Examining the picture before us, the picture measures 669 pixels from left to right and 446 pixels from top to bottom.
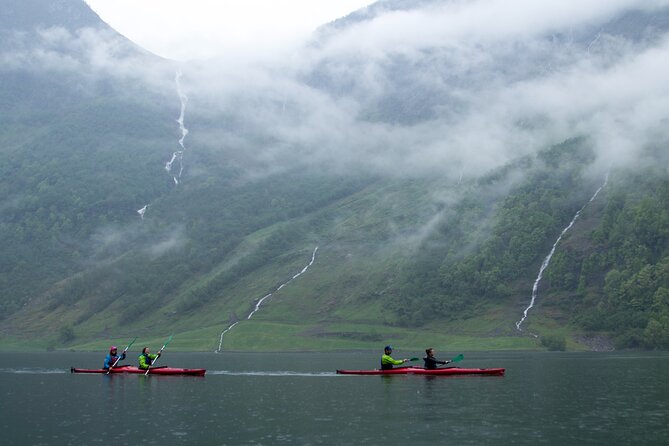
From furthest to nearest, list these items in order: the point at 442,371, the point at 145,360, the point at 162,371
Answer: the point at 145,360 < the point at 162,371 < the point at 442,371

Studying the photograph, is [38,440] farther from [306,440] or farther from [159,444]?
[306,440]

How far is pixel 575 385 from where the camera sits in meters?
86.2

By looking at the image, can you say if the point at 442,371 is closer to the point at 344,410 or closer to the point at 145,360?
the point at 344,410

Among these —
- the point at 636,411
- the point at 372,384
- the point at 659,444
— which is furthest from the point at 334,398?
the point at 659,444

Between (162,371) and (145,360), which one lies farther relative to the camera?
(145,360)

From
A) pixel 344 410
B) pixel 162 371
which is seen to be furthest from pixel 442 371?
pixel 162 371

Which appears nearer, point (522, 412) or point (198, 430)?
point (198, 430)

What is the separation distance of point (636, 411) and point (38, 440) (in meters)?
44.7

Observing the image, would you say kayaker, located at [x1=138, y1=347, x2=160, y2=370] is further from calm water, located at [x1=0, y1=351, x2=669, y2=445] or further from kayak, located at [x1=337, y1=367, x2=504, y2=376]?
kayak, located at [x1=337, y1=367, x2=504, y2=376]

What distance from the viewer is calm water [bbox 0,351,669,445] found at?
51500 mm

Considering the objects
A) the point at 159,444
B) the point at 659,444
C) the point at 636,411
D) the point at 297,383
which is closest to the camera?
the point at 659,444

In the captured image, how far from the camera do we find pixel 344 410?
6556cm

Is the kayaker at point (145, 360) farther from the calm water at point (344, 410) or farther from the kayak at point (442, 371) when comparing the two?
the kayak at point (442, 371)

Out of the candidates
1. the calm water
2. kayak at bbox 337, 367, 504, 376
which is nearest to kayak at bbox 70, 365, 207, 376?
the calm water
